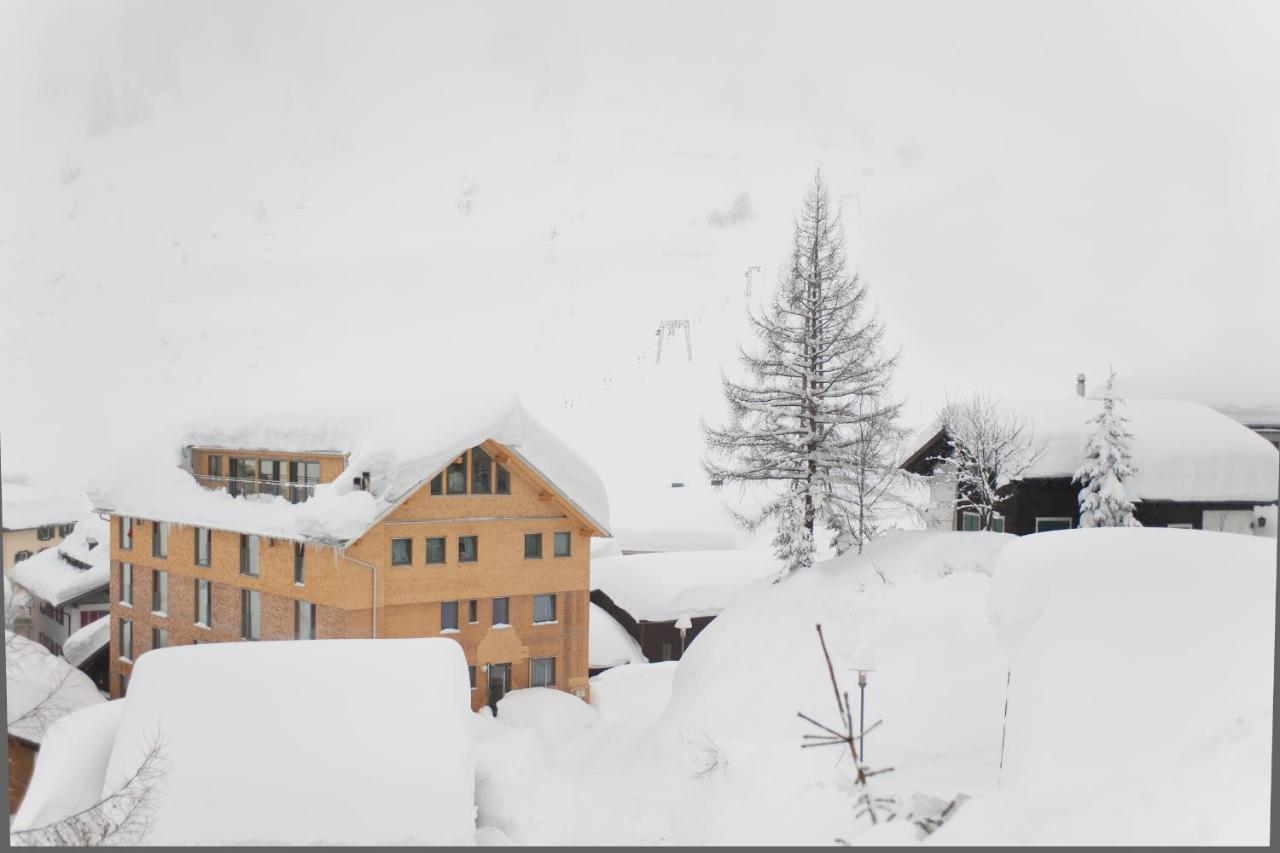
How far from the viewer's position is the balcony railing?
448cm

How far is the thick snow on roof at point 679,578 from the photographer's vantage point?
5.47 metres

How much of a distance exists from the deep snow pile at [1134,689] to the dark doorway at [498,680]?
2298 mm

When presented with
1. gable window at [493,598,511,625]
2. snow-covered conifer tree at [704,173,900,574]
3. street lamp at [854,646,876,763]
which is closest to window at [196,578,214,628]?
gable window at [493,598,511,625]

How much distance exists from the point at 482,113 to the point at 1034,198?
3200 mm

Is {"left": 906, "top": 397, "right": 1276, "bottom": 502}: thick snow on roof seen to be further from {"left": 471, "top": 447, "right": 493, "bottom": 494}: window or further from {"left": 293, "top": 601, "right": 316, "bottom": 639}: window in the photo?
{"left": 293, "top": 601, "right": 316, "bottom": 639}: window

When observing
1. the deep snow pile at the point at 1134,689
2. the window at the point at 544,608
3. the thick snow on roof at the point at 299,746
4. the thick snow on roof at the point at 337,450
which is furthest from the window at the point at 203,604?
the deep snow pile at the point at 1134,689

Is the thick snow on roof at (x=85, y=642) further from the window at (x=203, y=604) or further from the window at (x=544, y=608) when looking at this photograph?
the window at (x=544, y=608)

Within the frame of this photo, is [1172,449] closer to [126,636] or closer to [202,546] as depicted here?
[202,546]

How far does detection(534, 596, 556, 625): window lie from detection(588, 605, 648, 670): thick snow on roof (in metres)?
0.33

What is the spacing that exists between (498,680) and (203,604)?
157 centimetres

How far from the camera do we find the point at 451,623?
4.68 metres

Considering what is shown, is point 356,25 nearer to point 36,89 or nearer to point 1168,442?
point 36,89

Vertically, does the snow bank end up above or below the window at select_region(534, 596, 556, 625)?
below

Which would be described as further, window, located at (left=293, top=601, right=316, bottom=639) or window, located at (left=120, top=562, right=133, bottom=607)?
window, located at (left=120, top=562, right=133, bottom=607)
